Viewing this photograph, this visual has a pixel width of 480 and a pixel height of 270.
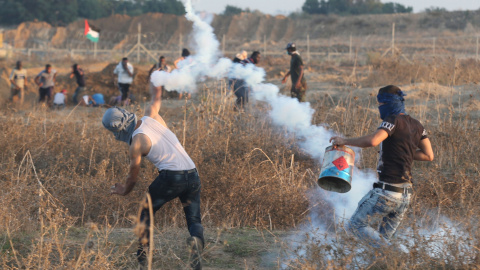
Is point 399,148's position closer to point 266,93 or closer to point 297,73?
point 266,93

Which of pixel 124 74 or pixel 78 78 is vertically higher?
pixel 124 74

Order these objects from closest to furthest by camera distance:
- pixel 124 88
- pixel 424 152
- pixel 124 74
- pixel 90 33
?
pixel 424 152 → pixel 124 74 → pixel 124 88 → pixel 90 33

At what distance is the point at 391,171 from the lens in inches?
182

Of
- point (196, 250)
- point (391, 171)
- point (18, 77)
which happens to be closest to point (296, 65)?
point (391, 171)

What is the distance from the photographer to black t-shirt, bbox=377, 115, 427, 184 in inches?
180

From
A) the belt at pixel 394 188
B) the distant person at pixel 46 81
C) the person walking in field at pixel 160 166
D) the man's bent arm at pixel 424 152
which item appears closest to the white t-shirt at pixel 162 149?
the person walking in field at pixel 160 166

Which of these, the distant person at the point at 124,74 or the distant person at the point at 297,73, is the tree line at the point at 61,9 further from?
the distant person at the point at 297,73

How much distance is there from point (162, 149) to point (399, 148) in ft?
6.51

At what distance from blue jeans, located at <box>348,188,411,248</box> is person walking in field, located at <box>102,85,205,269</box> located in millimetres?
1328

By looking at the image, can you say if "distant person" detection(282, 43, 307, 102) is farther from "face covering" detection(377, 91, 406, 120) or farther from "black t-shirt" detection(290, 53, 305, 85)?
"face covering" detection(377, 91, 406, 120)

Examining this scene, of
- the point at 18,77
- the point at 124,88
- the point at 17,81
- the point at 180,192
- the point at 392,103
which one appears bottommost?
the point at 124,88

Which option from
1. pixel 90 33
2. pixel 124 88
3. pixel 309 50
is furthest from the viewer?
pixel 309 50

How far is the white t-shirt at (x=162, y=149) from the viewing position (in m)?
4.63

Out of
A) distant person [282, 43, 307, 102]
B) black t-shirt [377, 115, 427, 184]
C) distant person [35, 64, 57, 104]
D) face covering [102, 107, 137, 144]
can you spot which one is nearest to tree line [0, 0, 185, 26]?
distant person [35, 64, 57, 104]
